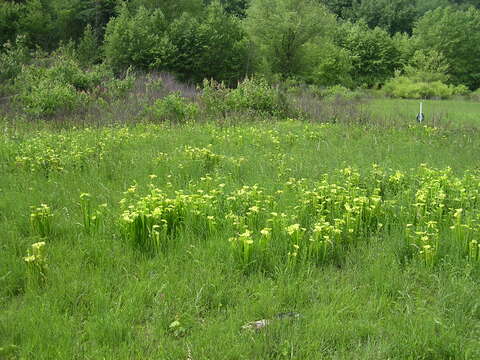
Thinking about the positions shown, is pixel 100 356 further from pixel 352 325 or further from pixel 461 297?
pixel 461 297

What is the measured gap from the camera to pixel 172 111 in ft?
44.9

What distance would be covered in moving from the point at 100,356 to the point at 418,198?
12.4 ft

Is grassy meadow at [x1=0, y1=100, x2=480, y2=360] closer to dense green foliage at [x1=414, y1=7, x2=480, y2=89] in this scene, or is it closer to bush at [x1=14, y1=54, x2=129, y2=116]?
bush at [x1=14, y1=54, x2=129, y2=116]

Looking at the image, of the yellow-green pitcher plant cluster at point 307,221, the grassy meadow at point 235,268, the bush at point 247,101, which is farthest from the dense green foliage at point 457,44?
the yellow-green pitcher plant cluster at point 307,221

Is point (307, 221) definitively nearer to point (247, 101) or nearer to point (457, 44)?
point (247, 101)

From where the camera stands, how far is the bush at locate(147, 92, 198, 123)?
13477 mm

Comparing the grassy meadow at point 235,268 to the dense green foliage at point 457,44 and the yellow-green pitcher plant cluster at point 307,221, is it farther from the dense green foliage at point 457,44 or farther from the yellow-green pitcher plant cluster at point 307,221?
the dense green foliage at point 457,44

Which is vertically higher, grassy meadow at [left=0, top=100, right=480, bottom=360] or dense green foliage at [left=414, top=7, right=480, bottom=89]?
dense green foliage at [left=414, top=7, right=480, bottom=89]

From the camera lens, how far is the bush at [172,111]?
1348 centimetres

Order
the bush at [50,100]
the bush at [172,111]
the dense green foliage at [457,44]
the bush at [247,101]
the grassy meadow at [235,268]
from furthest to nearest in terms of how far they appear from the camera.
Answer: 1. the dense green foliage at [457,44]
2. the bush at [247,101]
3. the bush at [172,111]
4. the bush at [50,100]
5. the grassy meadow at [235,268]

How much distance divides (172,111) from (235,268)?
10.0 metres

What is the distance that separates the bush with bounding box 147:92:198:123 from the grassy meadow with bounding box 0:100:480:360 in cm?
637

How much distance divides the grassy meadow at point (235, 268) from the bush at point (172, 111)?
6373 mm

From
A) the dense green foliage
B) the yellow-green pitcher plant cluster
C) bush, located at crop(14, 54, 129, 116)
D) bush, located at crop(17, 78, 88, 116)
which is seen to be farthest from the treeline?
the yellow-green pitcher plant cluster
